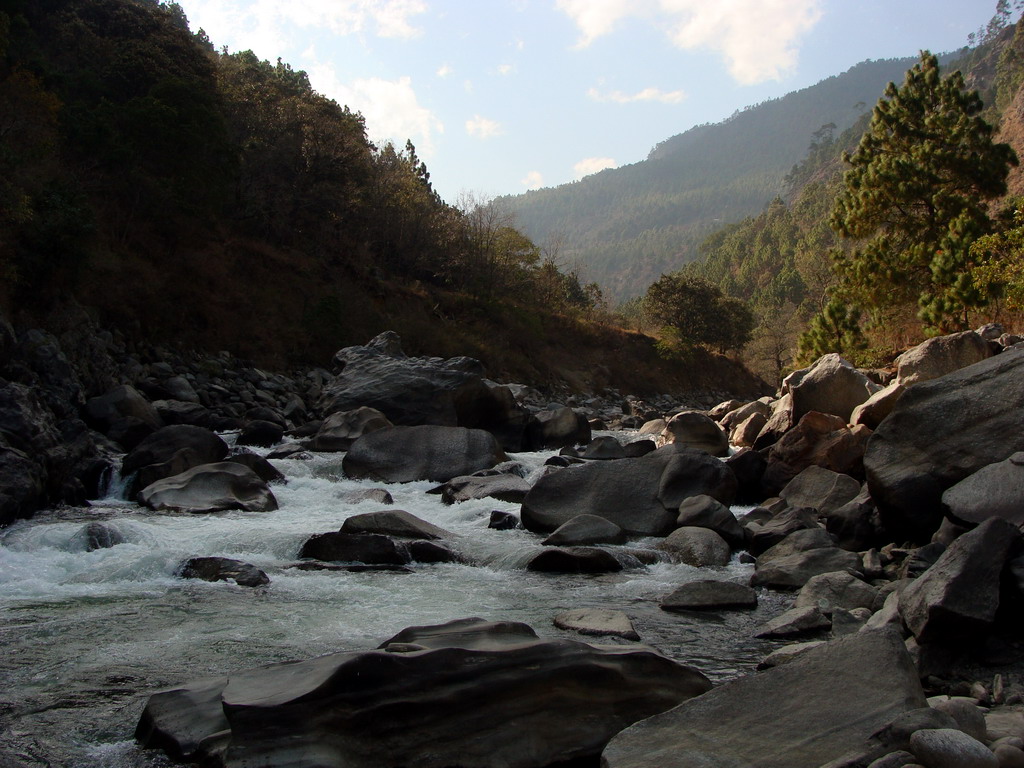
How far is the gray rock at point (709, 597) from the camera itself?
7910 millimetres

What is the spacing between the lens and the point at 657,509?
11.4m

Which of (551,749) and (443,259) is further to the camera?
(443,259)

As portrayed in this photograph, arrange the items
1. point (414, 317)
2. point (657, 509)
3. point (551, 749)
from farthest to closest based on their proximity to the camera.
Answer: point (414, 317), point (657, 509), point (551, 749)

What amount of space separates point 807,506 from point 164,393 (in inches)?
616

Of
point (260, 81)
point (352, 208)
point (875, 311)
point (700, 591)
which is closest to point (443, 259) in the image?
point (352, 208)

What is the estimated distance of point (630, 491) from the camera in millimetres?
11680

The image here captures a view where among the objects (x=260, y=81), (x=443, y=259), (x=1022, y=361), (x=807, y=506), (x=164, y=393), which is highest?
(x=260, y=81)

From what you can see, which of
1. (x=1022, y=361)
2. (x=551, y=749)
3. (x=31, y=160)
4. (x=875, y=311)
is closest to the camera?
(x=551, y=749)

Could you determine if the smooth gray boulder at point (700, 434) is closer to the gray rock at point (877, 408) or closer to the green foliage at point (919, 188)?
the gray rock at point (877, 408)

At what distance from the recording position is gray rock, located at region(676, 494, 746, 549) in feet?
34.1

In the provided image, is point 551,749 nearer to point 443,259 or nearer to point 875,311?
point 875,311

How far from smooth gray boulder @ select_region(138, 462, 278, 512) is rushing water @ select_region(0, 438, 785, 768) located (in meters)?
0.38

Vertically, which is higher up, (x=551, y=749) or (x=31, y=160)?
(x=31, y=160)

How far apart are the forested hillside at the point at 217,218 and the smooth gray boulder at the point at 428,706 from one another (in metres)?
15.8
